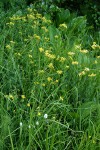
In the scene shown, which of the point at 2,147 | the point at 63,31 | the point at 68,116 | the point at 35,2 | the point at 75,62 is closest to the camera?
the point at 2,147

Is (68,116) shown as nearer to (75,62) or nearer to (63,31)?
(75,62)

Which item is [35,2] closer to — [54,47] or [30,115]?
[54,47]

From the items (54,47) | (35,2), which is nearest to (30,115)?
(54,47)

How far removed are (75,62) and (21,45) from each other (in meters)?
0.70

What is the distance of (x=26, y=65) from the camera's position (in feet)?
10.2

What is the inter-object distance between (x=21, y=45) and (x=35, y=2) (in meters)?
1.13

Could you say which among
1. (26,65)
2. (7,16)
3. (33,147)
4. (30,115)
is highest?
(7,16)

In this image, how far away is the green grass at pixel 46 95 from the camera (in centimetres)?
251

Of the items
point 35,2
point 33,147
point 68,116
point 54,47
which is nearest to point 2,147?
point 33,147

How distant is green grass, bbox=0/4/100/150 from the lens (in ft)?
8.24

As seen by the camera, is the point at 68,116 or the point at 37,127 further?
the point at 68,116

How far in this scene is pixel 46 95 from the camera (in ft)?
9.38

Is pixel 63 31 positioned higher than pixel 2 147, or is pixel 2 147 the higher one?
pixel 63 31

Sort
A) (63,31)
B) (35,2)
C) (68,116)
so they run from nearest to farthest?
(68,116)
(63,31)
(35,2)
